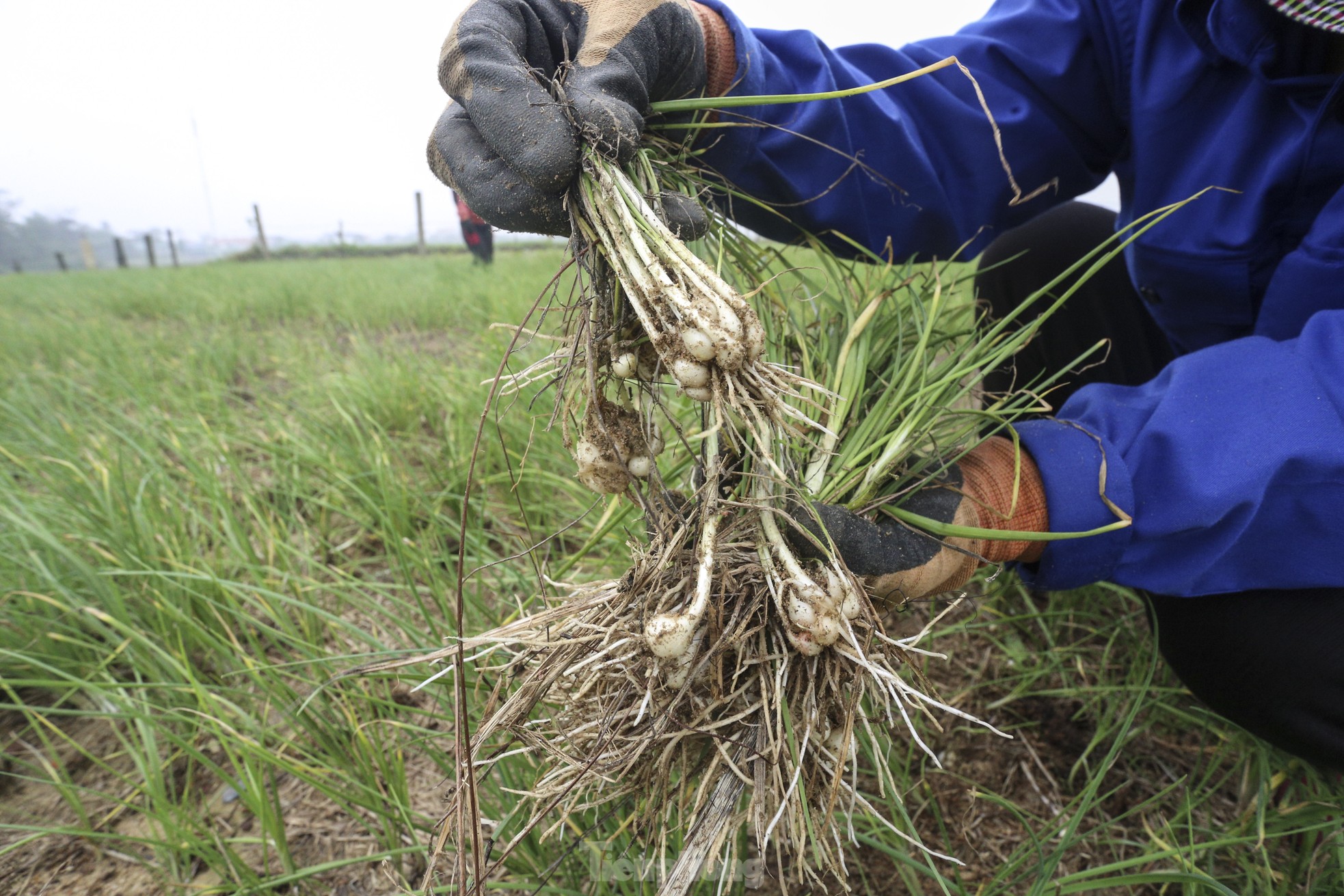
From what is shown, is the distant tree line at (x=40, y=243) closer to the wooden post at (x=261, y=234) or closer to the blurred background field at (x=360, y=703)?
the wooden post at (x=261, y=234)

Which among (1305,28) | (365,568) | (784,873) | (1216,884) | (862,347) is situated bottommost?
(784,873)

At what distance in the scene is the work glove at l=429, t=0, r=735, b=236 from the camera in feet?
2.35

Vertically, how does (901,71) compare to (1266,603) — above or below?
above

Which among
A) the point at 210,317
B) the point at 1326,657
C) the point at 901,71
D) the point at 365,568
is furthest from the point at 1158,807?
the point at 210,317

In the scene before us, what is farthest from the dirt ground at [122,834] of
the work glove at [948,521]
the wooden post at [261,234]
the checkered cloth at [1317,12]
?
the wooden post at [261,234]

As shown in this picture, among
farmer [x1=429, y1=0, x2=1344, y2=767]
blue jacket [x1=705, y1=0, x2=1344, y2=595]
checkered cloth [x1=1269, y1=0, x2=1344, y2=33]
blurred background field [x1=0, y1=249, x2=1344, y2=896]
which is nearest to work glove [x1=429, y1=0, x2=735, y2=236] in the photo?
farmer [x1=429, y1=0, x2=1344, y2=767]

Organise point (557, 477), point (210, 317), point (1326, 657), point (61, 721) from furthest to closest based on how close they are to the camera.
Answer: point (210, 317) → point (557, 477) → point (61, 721) → point (1326, 657)

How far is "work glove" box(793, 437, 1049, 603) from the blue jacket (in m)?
0.03

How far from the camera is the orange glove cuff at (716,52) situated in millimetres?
1008

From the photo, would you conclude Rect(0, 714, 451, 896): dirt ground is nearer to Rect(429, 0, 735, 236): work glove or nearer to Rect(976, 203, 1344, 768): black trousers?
Rect(429, 0, 735, 236): work glove

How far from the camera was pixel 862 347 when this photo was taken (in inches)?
35.0

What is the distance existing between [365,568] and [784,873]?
102cm

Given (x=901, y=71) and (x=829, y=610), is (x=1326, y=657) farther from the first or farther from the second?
(x=901, y=71)

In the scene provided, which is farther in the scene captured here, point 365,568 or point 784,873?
point 365,568
